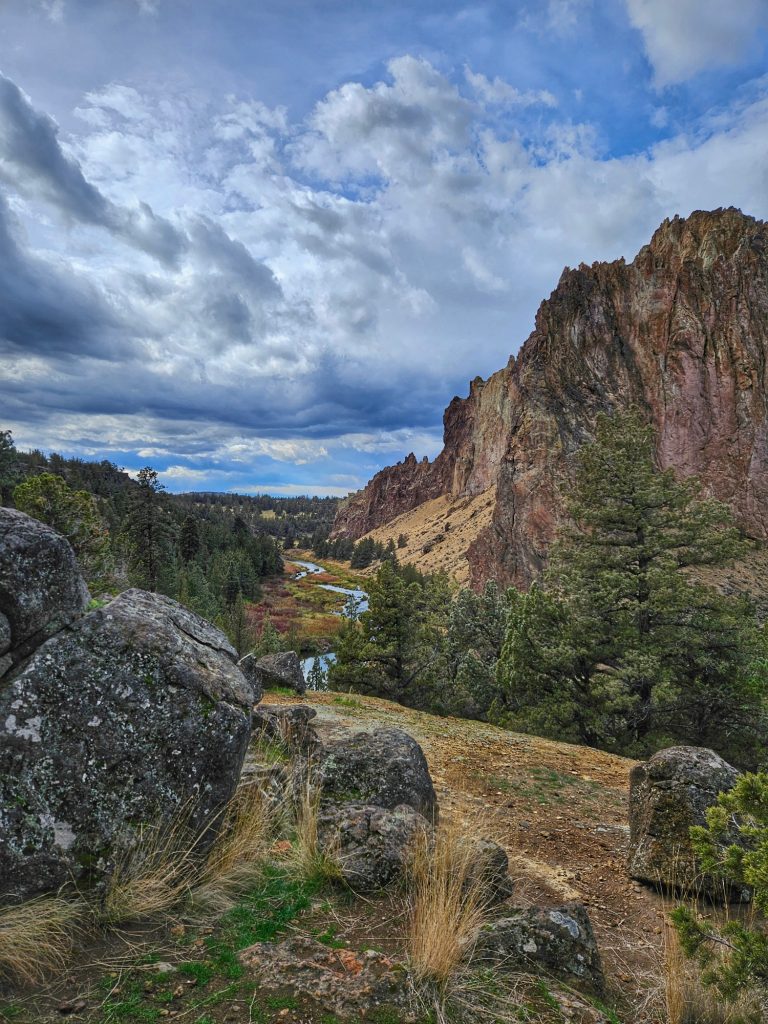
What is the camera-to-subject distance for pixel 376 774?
20.2ft

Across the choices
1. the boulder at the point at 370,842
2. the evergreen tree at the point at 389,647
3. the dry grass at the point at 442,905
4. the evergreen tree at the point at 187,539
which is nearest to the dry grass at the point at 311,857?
the boulder at the point at 370,842

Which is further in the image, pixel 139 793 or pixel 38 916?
pixel 139 793

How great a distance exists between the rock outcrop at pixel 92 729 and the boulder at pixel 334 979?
4.19 feet

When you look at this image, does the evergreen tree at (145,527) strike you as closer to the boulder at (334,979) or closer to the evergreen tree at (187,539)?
the evergreen tree at (187,539)

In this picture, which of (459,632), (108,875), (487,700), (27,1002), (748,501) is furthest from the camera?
(748,501)

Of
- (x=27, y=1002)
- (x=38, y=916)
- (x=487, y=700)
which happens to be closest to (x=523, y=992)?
(x=27, y=1002)

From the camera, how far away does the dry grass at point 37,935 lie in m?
2.94

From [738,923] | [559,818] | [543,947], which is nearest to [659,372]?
[559,818]

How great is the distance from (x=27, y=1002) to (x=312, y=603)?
90667 millimetres

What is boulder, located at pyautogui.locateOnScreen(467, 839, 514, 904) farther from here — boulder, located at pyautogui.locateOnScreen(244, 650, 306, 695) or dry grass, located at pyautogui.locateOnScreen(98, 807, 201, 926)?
boulder, located at pyautogui.locateOnScreen(244, 650, 306, 695)

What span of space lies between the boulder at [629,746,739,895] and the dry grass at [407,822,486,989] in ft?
9.89

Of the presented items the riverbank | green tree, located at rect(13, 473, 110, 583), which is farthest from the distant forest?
the riverbank

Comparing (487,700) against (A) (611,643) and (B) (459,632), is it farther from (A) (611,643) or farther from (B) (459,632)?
(A) (611,643)

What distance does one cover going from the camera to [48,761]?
12.2 feet
